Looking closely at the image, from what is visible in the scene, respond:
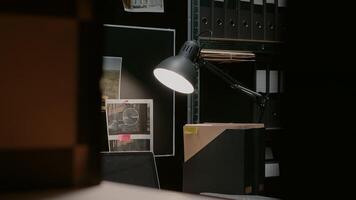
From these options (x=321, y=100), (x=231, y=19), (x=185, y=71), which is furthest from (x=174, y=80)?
(x=321, y=100)

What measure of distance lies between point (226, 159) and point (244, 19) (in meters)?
0.55

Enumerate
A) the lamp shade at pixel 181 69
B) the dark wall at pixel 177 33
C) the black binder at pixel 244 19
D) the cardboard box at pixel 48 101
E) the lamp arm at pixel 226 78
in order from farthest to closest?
the dark wall at pixel 177 33, the black binder at pixel 244 19, the lamp arm at pixel 226 78, the lamp shade at pixel 181 69, the cardboard box at pixel 48 101

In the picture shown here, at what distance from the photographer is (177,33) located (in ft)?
6.31

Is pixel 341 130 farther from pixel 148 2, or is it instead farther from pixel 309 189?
pixel 148 2

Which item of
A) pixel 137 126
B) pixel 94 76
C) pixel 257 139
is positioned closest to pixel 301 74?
pixel 257 139

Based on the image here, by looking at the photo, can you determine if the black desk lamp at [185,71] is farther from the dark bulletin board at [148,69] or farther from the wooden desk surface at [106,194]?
the wooden desk surface at [106,194]

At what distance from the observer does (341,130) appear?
3.07ft

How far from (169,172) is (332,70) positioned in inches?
42.6

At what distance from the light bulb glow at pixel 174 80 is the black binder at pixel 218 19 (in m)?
0.25

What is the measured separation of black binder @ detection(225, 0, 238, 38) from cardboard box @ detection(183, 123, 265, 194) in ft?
1.21

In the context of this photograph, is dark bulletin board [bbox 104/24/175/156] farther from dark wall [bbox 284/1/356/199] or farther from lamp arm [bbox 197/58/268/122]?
dark wall [bbox 284/1/356/199]

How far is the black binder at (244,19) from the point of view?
174 centimetres

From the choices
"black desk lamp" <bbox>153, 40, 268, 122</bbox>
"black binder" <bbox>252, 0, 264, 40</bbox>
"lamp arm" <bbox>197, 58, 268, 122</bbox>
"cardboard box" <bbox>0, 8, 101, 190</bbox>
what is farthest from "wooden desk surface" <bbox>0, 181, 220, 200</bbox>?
"black binder" <bbox>252, 0, 264, 40</bbox>

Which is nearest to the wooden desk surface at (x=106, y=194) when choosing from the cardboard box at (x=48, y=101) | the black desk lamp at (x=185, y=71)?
the cardboard box at (x=48, y=101)
